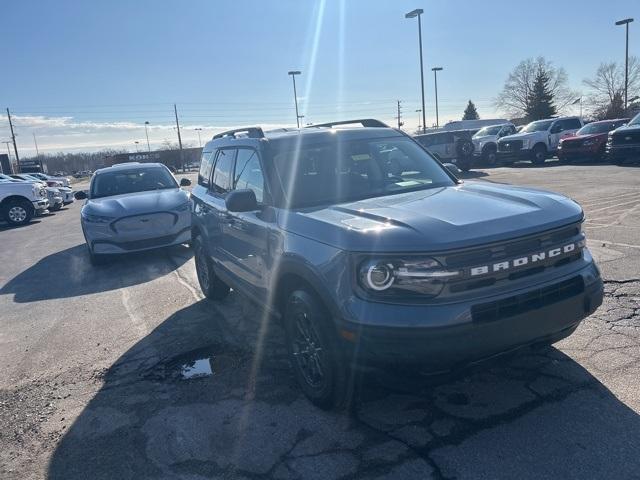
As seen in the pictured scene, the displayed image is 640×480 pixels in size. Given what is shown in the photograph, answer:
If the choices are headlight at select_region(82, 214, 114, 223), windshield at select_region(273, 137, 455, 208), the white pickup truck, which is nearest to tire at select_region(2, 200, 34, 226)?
the white pickup truck

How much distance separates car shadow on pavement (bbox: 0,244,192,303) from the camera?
771 centimetres

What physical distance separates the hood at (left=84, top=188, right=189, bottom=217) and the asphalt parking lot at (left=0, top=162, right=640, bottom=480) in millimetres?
3185

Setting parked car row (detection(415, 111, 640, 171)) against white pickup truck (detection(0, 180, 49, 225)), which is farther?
parked car row (detection(415, 111, 640, 171))

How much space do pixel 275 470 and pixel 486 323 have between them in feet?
4.84

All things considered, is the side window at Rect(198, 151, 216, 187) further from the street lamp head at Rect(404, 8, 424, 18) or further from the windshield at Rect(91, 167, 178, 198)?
the street lamp head at Rect(404, 8, 424, 18)

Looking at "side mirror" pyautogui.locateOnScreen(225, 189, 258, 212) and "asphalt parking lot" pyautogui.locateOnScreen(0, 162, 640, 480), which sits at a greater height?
"side mirror" pyautogui.locateOnScreen(225, 189, 258, 212)

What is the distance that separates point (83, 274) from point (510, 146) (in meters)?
21.3

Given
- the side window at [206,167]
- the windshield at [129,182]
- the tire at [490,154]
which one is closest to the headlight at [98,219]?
the windshield at [129,182]

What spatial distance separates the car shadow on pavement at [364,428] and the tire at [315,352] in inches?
5.6

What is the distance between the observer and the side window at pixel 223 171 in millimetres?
5305

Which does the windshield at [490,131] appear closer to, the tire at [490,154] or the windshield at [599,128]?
the tire at [490,154]

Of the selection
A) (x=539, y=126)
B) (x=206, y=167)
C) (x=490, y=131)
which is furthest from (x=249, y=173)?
(x=490, y=131)

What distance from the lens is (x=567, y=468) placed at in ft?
9.08

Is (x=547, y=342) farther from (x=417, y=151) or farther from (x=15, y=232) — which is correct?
(x=15, y=232)
